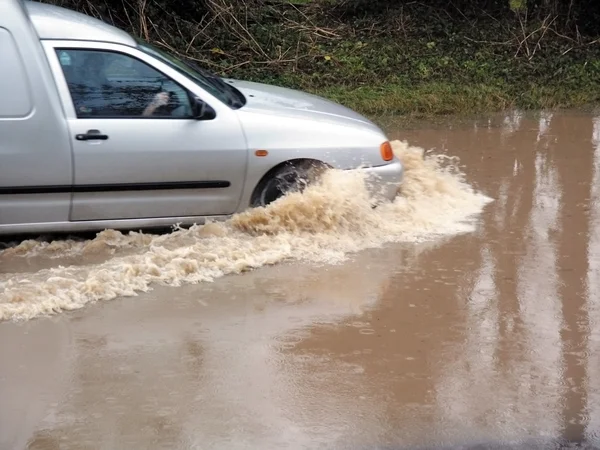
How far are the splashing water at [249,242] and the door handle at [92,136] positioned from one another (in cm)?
76

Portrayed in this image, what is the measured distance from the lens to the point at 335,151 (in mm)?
6816

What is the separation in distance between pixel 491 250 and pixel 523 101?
5649mm

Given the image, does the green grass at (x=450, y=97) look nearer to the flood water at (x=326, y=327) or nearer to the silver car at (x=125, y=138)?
Result: the flood water at (x=326, y=327)

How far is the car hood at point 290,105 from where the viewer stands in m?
6.90

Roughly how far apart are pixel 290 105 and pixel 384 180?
3.17 feet

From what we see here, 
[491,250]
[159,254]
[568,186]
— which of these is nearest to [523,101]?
[568,186]

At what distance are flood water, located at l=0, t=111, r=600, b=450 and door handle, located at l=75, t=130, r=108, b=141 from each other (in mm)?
789

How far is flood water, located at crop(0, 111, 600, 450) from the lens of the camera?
421 cm

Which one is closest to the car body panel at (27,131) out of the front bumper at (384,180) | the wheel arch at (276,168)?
the wheel arch at (276,168)

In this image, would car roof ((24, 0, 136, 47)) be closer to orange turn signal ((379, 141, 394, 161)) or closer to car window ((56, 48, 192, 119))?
car window ((56, 48, 192, 119))

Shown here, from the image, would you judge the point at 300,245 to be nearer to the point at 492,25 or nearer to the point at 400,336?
the point at 400,336

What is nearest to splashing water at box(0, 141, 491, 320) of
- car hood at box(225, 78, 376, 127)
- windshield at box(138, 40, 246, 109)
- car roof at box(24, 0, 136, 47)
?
car hood at box(225, 78, 376, 127)

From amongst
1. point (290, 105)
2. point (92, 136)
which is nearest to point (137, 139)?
point (92, 136)

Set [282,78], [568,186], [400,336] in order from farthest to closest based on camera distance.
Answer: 1. [282,78]
2. [568,186]
3. [400,336]
